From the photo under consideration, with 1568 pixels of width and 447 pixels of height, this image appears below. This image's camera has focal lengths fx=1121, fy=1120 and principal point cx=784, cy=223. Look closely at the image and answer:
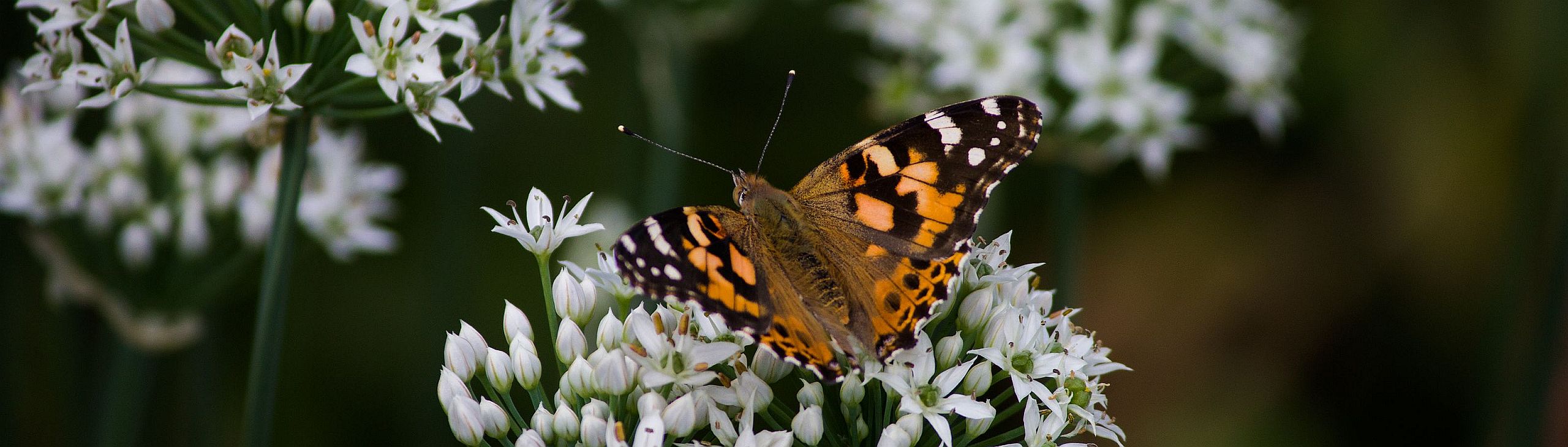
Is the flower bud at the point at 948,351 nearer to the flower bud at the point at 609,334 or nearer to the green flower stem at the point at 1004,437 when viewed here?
the green flower stem at the point at 1004,437

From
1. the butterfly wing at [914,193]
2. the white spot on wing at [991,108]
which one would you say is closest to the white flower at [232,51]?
the butterfly wing at [914,193]

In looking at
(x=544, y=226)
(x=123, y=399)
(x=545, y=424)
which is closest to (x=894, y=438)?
(x=545, y=424)

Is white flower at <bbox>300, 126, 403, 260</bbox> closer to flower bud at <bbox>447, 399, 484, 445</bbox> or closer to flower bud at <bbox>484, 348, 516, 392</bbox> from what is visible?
flower bud at <bbox>484, 348, 516, 392</bbox>

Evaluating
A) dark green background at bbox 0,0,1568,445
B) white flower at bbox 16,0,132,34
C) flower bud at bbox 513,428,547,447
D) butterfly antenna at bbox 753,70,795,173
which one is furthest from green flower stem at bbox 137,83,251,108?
dark green background at bbox 0,0,1568,445

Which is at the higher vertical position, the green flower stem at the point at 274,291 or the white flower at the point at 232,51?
the white flower at the point at 232,51

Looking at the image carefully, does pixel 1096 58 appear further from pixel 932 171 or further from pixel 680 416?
pixel 680 416

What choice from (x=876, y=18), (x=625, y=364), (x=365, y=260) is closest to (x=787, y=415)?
(x=625, y=364)
